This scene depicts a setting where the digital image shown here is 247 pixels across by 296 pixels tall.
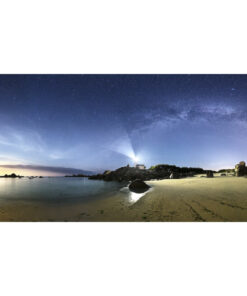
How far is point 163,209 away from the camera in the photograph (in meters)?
3.55

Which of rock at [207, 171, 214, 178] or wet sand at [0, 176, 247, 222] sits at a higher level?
rock at [207, 171, 214, 178]

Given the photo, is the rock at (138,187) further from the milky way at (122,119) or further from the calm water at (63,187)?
the milky way at (122,119)

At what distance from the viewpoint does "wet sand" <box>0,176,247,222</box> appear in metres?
3.24

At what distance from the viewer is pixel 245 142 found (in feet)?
13.1

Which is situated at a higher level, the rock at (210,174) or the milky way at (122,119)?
the milky way at (122,119)

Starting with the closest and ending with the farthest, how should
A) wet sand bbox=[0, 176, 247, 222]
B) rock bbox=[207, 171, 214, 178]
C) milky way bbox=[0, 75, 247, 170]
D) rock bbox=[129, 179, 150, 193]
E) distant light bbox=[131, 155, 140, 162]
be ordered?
wet sand bbox=[0, 176, 247, 222] < milky way bbox=[0, 75, 247, 170] < distant light bbox=[131, 155, 140, 162] < rock bbox=[207, 171, 214, 178] < rock bbox=[129, 179, 150, 193]

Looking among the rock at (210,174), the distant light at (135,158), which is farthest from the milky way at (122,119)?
the rock at (210,174)

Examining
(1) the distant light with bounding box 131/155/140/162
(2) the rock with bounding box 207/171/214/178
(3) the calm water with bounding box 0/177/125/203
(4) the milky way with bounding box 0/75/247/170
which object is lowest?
(3) the calm water with bounding box 0/177/125/203

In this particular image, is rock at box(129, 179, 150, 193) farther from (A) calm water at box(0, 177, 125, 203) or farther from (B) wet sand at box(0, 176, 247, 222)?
(B) wet sand at box(0, 176, 247, 222)

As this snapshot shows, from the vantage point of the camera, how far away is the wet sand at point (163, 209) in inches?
127

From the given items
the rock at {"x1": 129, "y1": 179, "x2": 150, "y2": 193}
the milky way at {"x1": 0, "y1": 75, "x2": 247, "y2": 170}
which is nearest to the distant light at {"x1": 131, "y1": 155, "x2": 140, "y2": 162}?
the milky way at {"x1": 0, "y1": 75, "x2": 247, "y2": 170}

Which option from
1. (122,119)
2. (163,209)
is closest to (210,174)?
(163,209)
